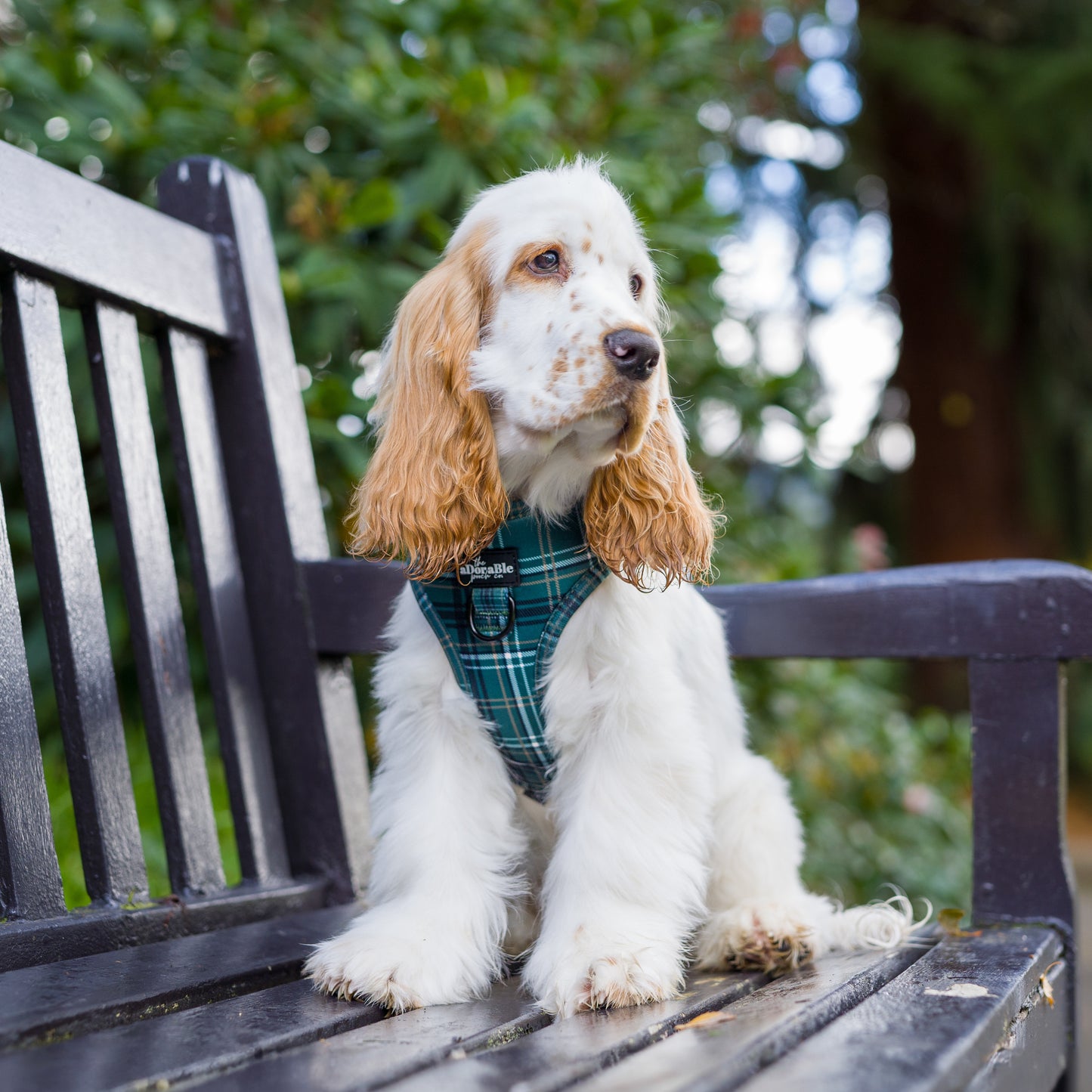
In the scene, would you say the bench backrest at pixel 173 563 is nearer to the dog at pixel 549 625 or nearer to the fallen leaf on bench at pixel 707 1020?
the dog at pixel 549 625

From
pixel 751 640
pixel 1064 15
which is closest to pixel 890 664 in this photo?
pixel 1064 15

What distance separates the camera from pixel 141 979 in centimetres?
155

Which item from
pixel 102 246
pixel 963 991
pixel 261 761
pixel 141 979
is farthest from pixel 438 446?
pixel 963 991

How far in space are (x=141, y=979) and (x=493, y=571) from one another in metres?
0.77

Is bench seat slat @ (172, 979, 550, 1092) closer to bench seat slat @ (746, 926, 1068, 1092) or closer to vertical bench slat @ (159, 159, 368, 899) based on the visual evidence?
bench seat slat @ (746, 926, 1068, 1092)

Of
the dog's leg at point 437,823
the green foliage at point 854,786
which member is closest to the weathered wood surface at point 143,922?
the dog's leg at point 437,823

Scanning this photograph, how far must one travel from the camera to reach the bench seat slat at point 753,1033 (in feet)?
3.91

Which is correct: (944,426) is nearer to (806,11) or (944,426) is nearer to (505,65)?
(806,11)

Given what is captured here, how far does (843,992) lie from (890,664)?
5712 mm

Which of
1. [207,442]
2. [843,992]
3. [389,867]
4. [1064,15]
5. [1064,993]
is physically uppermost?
[1064,15]

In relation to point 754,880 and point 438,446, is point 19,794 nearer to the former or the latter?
point 438,446

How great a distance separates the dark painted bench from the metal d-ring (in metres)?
0.39

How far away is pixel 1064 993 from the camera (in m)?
1.93

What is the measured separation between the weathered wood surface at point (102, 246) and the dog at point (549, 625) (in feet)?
1.49
